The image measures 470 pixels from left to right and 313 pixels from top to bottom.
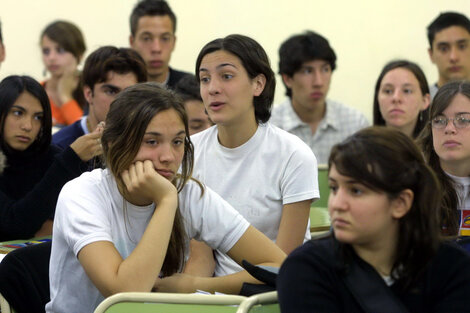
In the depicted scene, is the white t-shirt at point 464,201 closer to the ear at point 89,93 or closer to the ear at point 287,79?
the ear at point 89,93

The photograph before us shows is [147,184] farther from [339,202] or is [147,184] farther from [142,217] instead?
[339,202]

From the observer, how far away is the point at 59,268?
2061mm

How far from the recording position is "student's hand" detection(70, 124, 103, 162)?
2992 mm

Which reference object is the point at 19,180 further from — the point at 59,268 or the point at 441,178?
the point at 441,178

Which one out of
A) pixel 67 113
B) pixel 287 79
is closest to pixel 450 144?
pixel 287 79

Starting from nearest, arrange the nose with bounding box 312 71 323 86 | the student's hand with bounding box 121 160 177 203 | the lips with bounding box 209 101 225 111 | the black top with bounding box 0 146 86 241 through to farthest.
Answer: the student's hand with bounding box 121 160 177 203 → the lips with bounding box 209 101 225 111 → the black top with bounding box 0 146 86 241 → the nose with bounding box 312 71 323 86

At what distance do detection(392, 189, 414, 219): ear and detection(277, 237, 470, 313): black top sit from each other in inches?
4.9

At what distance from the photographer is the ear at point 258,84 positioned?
2779mm

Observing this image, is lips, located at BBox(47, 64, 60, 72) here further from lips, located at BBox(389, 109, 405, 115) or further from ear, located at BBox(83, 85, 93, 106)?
lips, located at BBox(389, 109, 405, 115)

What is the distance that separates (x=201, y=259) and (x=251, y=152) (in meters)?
0.45

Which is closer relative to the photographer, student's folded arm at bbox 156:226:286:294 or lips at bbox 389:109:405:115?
student's folded arm at bbox 156:226:286:294

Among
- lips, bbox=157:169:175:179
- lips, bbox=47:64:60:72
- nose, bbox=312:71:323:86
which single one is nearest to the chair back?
lips, bbox=157:169:175:179

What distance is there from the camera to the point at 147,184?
2049mm

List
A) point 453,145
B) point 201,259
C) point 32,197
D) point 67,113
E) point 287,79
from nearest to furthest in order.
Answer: point 201,259 → point 453,145 → point 32,197 → point 287,79 → point 67,113
